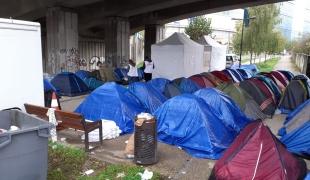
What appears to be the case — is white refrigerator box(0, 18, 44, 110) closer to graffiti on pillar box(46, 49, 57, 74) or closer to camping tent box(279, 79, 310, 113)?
camping tent box(279, 79, 310, 113)

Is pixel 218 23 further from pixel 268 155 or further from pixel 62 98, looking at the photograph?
pixel 268 155

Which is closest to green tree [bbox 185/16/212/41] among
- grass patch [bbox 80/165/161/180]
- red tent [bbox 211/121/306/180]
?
grass patch [bbox 80/165/161/180]

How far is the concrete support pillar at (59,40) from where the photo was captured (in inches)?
822

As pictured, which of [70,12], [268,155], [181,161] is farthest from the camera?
[70,12]

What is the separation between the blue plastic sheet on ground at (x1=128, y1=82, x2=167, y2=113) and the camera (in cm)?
970

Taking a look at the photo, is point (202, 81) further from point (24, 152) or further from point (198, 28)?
point (198, 28)

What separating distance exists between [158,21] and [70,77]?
64.0ft

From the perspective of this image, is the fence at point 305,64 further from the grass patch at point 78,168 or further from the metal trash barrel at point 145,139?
the grass patch at point 78,168

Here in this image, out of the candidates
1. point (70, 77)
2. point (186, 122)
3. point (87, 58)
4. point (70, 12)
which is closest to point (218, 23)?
point (87, 58)

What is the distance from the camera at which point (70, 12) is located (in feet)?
70.9

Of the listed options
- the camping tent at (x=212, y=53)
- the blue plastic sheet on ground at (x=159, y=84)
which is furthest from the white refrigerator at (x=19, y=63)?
the camping tent at (x=212, y=53)

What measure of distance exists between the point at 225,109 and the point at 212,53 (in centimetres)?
1882

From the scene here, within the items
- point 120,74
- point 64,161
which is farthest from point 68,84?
point 64,161

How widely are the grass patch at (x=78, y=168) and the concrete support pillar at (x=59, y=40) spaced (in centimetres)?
1484
